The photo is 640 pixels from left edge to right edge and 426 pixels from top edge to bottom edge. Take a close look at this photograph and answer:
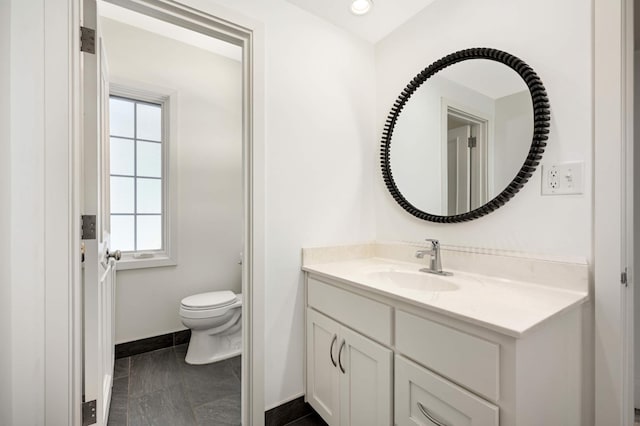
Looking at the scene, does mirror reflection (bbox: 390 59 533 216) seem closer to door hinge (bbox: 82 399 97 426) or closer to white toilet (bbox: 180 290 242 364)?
white toilet (bbox: 180 290 242 364)

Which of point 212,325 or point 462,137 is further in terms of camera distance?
point 212,325

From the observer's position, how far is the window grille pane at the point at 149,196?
244cm

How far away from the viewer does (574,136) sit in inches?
42.9

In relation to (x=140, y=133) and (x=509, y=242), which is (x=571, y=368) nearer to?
(x=509, y=242)

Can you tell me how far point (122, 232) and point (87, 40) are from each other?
1651mm

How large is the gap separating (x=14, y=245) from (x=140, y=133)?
1755 mm

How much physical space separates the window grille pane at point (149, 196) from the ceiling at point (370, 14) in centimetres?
182

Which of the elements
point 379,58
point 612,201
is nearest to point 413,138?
point 379,58

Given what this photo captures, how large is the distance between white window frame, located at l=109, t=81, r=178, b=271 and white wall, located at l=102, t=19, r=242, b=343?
4 centimetres

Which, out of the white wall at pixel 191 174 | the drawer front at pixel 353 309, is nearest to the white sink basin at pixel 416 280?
the drawer front at pixel 353 309

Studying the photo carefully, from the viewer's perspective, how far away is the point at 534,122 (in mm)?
1176

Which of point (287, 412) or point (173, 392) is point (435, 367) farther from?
point (173, 392)

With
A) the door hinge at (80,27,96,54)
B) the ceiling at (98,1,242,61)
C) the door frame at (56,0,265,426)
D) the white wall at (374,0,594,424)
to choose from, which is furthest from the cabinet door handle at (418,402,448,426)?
the ceiling at (98,1,242,61)

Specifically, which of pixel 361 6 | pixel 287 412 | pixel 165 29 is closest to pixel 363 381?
pixel 287 412
